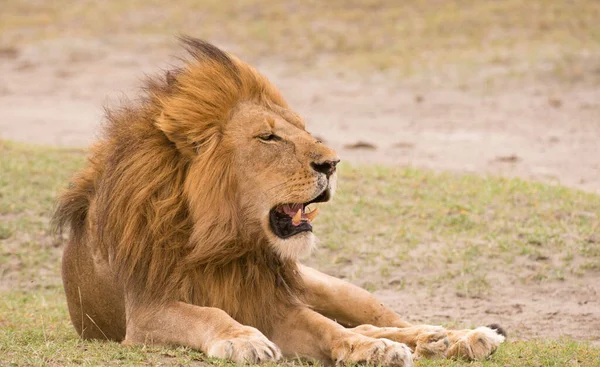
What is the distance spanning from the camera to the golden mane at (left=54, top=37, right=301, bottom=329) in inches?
172

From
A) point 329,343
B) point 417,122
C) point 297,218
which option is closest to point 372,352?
point 329,343

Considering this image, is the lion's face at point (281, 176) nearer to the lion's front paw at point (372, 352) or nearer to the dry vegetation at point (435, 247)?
the lion's front paw at point (372, 352)

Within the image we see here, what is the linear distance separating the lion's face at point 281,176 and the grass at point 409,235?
4.41ft

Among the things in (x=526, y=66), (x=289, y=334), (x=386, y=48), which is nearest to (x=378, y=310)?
(x=289, y=334)

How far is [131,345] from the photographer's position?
14.4ft

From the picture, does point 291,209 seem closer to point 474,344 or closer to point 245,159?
point 245,159

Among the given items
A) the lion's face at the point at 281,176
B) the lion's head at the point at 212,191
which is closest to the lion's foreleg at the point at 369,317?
the lion's head at the point at 212,191

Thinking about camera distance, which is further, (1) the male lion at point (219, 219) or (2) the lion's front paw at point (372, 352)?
(1) the male lion at point (219, 219)

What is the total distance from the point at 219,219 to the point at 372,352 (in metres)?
0.82

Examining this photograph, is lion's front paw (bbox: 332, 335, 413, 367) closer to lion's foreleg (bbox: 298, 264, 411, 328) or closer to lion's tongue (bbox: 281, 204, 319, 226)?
lion's tongue (bbox: 281, 204, 319, 226)

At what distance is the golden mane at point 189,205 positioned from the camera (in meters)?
4.37

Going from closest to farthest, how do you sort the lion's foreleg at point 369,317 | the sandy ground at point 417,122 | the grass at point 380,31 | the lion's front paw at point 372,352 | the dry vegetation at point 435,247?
the lion's front paw at point 372,352, the lion's foreleg at point 369,317, the dry vegetation at point 435,247, the sandy ground at point 417,122, the grass at point 380,31

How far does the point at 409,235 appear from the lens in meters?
7.21

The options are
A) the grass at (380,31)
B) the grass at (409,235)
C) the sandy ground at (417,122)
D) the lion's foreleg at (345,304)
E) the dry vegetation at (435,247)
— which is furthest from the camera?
the grass at (380,31)
